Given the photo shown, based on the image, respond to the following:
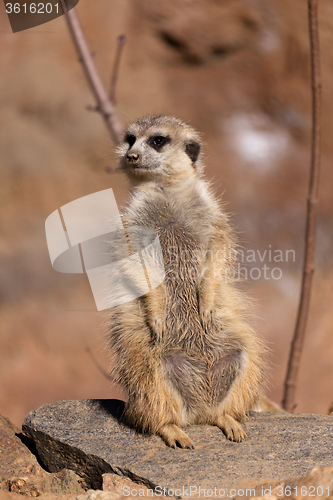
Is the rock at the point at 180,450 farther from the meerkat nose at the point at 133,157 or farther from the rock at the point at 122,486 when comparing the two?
the meerkat nose at the point at 133,157

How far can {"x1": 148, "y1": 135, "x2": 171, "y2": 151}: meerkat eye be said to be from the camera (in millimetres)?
1562

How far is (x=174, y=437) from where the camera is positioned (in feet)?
4.34

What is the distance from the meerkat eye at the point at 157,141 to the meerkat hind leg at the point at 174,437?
35.6 inches

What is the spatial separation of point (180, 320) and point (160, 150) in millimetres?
581

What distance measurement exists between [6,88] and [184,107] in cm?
112

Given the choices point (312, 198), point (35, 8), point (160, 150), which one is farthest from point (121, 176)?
point (312, 198)

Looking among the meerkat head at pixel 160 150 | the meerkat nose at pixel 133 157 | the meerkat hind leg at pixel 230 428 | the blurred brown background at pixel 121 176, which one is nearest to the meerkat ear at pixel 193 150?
the meerkat head at pixel 160 150

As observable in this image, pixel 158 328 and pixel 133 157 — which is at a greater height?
pixel 133 157

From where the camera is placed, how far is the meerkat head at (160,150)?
153cm

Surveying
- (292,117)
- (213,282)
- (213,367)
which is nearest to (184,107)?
(292,117)
